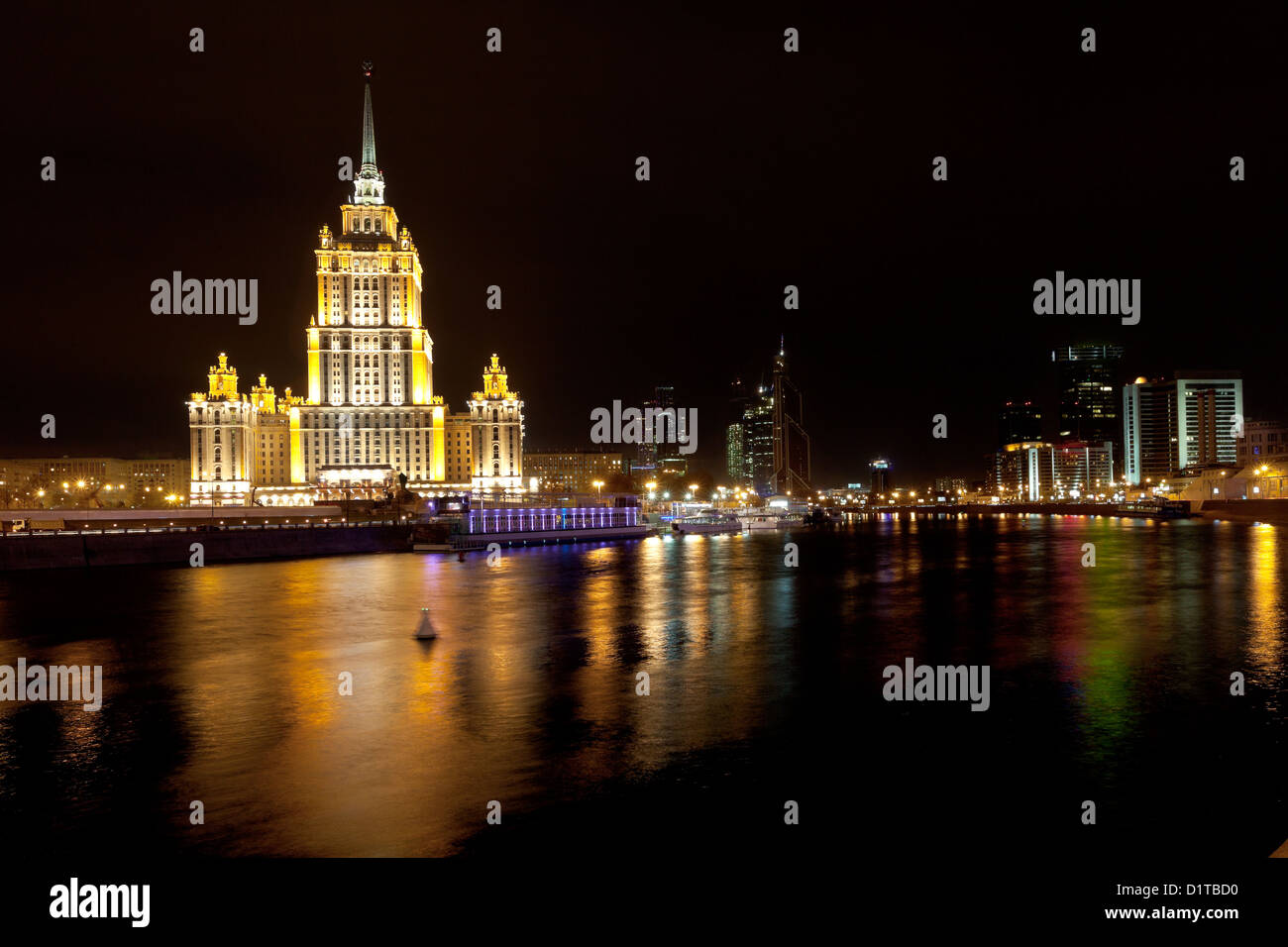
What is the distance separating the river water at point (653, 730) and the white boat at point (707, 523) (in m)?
77.6

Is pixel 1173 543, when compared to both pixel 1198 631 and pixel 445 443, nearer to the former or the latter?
pixel 1198 631

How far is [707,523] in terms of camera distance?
117 meters

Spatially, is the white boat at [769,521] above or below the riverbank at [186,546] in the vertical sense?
below

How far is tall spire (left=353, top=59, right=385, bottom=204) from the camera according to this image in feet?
481

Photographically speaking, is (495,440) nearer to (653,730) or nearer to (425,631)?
(425,631)

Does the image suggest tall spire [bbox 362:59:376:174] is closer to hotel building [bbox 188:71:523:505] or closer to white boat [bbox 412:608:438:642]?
hotel building [bbox 188:71:523:505]

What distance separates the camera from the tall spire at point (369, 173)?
481ft

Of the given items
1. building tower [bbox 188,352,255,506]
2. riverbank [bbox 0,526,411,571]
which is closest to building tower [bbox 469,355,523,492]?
building tower [bbox 188,352,255,506]

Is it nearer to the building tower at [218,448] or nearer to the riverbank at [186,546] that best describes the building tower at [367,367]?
the building tower at [218,448]

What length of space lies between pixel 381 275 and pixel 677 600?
11898 centimetres

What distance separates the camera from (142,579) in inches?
1959

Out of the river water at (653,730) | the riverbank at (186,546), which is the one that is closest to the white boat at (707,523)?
the riverbank at (186,546)

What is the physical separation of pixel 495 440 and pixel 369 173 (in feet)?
157

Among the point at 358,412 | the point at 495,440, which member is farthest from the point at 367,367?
the point at 495,440
